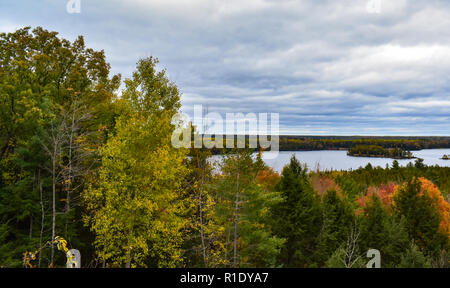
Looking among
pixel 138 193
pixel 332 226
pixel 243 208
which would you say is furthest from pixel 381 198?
pixel 138 193

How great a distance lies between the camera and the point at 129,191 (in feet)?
67.7

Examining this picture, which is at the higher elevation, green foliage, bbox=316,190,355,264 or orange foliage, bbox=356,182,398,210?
green foliage, bbox=316,190,355,264

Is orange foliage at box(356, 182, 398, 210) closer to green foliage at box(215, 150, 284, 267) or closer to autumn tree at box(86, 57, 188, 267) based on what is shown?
green foliage at box(215, 150, 284, 267)

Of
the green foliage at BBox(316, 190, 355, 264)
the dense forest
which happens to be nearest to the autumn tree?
the dense forest

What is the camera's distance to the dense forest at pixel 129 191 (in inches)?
738

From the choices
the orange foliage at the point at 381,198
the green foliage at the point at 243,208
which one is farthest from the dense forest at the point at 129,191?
the orange foliage at the point at 381,198

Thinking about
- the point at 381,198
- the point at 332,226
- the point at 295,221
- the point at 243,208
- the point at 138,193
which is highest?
the point at 138,193

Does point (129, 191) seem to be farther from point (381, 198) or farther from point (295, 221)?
point (381, 198)

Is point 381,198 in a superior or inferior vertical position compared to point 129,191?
inferior

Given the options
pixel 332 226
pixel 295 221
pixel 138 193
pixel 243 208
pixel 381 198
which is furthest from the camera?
pixel 381 198

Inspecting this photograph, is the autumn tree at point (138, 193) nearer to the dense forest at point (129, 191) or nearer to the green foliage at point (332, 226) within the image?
the dense forest at point (129, 191)

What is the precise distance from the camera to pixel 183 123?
83.2 feet

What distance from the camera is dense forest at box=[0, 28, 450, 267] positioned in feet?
61.5
